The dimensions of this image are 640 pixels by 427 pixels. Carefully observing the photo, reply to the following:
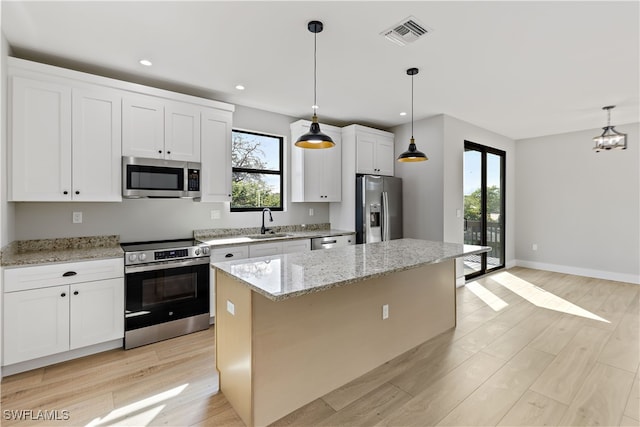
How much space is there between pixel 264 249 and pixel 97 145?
6.35 ft

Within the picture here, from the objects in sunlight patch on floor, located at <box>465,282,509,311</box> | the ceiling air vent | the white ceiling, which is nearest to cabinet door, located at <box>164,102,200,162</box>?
the white ceiling

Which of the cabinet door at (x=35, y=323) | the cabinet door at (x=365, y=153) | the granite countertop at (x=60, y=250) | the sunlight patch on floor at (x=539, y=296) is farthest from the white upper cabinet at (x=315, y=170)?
the sunlight patch on floor at (x=539, y=296)

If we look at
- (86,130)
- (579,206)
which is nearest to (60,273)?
(86,130)

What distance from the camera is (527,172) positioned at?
634 centimetres

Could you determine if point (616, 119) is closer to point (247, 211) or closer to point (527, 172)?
point (527, 172)

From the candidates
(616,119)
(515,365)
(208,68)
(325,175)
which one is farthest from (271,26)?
(616,119)

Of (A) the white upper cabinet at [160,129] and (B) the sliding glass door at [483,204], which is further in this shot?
(B) the sliding glass door at [483,204]

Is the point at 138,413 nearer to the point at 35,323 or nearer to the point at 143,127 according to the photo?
the point at 35,323

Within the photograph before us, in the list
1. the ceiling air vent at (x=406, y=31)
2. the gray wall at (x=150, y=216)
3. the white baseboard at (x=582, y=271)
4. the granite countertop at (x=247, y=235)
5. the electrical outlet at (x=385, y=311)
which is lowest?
the white baseboard at (x=582, y=271)

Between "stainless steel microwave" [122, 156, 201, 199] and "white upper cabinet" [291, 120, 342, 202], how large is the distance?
1.46 meters

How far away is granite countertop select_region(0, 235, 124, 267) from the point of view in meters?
2.50

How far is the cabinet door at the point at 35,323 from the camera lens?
2.38 meters

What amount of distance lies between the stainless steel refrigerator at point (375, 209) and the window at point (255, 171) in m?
1.20

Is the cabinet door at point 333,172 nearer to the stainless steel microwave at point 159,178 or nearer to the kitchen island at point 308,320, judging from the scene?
the stainless steel microwave at point 159,178
